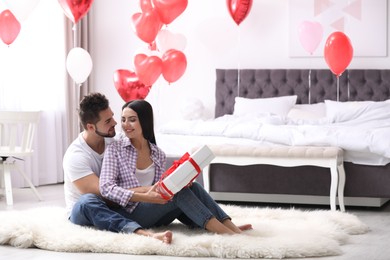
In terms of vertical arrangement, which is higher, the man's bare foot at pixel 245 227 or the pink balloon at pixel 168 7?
the pink balloon at pixel 168 7

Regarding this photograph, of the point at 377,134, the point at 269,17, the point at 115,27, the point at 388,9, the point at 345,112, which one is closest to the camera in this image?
the point at 377,134

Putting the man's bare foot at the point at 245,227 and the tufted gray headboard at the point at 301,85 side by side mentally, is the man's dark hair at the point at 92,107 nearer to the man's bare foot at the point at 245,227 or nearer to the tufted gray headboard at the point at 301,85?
the man's bare foot at the point at 245,227

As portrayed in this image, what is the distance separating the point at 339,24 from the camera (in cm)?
677

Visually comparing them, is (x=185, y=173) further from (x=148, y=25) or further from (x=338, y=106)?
(x=338, y=106)

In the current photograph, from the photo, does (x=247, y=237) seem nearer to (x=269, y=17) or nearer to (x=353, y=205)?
(x=353, y=205)

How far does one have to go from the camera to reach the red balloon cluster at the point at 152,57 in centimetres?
609

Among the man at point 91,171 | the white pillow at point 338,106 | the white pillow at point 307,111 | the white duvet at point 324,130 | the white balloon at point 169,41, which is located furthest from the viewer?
the white balloon at point 169,41

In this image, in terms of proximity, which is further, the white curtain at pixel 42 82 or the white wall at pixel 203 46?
the white wall at pixel 203 46

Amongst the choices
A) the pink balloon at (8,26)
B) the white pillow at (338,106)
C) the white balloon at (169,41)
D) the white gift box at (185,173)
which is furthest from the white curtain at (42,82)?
the white gift box at (185,173)

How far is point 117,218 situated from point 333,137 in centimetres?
198

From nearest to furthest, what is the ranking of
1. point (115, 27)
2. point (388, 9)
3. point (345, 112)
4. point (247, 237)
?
point (247, 237)
point (345, 112)
point (388, 9)
point (115, 27)

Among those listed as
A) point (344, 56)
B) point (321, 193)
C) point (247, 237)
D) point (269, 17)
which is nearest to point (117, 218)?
point (247, 237)

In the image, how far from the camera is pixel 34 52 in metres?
6.51

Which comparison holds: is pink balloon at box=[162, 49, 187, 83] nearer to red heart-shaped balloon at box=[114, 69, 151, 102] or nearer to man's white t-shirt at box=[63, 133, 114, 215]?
red heart-shaped balloon at box=[114, 69, 151, 102]
